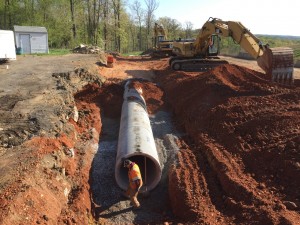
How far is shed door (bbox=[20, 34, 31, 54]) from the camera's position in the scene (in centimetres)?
4019

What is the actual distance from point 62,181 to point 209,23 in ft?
45.3

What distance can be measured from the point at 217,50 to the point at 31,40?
27.5m

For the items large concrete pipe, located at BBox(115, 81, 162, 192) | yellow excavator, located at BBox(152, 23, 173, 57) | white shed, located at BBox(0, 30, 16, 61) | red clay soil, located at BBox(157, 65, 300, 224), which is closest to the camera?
red clay soil, located at BBox(157, 65, 300, 224)

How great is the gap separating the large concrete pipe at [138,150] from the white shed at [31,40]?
32929mm

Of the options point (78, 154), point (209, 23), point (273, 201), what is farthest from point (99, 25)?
point (273, 201)

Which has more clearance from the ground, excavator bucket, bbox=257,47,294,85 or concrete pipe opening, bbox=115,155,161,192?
excavator bucket, bbox=257,47,294,85

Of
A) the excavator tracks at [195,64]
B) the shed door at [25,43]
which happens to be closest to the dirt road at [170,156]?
the excavator tracks at [195,64]

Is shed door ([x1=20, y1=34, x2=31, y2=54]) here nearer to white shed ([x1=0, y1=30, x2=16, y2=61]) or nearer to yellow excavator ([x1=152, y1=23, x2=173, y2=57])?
white shed ([x1=0, y1=30, x2=16, y2=61])

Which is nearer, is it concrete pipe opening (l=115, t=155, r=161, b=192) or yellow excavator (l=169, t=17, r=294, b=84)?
concrete pipe opening (l=115, t=155, r=161, b=192)

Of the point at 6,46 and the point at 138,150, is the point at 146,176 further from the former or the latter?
the point at 6,46

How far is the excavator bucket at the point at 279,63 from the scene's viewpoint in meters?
14.0

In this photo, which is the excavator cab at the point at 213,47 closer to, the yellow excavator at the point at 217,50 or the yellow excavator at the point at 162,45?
the yellow excavator at the point at 217,50

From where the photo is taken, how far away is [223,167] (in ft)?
29.0

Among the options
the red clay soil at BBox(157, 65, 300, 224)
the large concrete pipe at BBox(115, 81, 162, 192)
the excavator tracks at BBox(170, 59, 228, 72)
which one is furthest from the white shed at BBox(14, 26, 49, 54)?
the large concrete pipe at BBox(115, 81, 162, 192)
